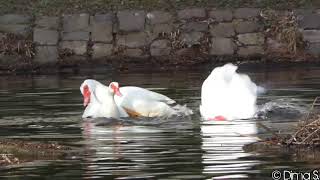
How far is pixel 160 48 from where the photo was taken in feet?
79.9

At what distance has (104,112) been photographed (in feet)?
50.0

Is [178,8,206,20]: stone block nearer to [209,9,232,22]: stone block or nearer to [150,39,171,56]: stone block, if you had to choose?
[209,9,232,22]: stone block

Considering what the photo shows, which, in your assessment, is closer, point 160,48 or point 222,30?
point 160,48

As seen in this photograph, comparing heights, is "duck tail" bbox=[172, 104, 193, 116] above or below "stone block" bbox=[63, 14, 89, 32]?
below

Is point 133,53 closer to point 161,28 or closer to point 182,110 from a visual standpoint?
point 161,28

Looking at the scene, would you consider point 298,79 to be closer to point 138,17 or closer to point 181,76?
point 181,76

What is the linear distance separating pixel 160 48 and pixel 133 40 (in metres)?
0.69

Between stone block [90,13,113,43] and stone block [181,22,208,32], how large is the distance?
1.77 meters

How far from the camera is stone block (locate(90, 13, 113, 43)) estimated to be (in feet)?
80.6

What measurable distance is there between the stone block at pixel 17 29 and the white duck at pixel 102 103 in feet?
30.5

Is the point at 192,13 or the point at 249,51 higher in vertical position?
the point at 192,13

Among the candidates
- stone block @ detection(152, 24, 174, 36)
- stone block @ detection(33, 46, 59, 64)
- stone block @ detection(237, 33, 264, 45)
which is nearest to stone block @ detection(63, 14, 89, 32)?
stone block @ detection(33, 46, 59, 64)

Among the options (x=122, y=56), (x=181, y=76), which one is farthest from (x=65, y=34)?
(x=181, y=76)

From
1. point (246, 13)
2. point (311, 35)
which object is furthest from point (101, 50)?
point (311, 35)
